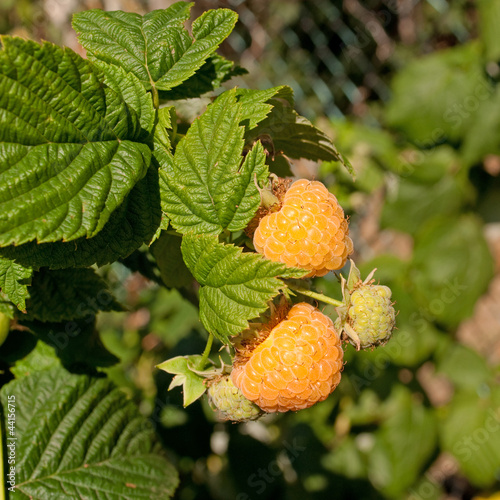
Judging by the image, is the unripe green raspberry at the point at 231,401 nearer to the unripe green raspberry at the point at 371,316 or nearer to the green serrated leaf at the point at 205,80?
the unripe green raspberry at the point at 371,316

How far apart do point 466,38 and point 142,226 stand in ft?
9.57

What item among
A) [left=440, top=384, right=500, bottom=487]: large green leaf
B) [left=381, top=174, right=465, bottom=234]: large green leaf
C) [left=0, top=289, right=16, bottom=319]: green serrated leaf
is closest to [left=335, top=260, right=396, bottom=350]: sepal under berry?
[left=0, top=289, right=16, bottom=319]: green serrated leaf

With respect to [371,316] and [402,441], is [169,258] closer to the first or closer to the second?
[371,316]

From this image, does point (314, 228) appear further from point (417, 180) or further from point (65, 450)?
point (417, 180)

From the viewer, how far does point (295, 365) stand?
60 cm

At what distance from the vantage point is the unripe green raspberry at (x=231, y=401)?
0.64m

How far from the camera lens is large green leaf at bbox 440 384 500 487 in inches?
78.7

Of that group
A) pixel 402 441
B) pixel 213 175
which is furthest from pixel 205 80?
pixel 402 441

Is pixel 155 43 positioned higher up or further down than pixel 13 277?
higher up

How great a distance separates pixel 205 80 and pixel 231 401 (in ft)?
1.44

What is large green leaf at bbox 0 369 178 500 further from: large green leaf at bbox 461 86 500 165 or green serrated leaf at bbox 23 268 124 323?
large green leaf at bbox 461 86 500 165

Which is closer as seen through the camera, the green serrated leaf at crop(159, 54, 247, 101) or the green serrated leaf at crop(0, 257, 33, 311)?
the green serrated leaf at crop(0, 257, 33, 311)

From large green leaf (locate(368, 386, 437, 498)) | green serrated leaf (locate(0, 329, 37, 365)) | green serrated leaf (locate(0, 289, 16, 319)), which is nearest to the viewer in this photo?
green serrated leaf (locate(0, 289, 16, 319))

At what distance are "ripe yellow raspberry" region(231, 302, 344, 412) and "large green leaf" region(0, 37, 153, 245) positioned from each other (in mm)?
235
